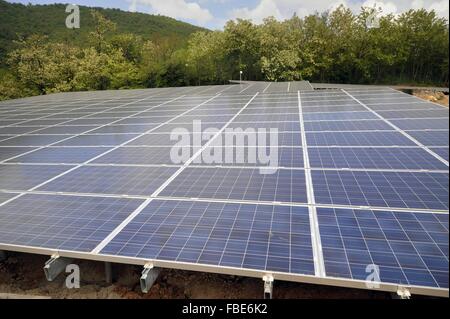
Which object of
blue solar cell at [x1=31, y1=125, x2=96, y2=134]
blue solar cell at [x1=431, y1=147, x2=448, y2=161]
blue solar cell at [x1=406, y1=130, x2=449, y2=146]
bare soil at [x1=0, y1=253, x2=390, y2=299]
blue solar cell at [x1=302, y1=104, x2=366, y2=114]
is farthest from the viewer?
blue solar cell at [x1=302, y1=104, x2=366, y2=114]

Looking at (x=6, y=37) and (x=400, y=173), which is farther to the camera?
(x=6, y=37)

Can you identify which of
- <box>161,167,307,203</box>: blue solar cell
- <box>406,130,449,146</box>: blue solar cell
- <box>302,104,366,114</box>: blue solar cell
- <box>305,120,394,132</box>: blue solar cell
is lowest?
<box>161,167,307,203</box>: blue solar cell

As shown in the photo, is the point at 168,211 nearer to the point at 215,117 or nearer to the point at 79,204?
the point at 79,204

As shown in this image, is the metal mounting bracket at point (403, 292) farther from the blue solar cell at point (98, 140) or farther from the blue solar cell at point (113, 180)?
the blue solar cell at point (98, 140)

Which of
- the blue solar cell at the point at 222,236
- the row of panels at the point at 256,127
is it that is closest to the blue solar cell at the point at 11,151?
the row of panels at the point at 256,127

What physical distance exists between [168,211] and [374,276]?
4.94 meters

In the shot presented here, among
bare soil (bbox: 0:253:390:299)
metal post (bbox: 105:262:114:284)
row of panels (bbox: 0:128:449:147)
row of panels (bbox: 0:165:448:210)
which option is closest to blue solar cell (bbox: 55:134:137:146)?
row of panels (bbox: 0:128:449:147)

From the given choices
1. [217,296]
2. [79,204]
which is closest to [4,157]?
[79,204]

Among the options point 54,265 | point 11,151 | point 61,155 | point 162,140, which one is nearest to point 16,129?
point 11,151

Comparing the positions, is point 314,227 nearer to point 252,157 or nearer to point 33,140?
point 252,157

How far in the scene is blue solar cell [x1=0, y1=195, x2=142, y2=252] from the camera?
7064mm

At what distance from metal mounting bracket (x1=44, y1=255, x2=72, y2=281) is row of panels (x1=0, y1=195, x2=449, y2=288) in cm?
29

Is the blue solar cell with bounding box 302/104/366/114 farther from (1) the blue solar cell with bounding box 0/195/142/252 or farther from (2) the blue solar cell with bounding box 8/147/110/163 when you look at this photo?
(1) the blue solar cell with bounding box 0/195/142/252

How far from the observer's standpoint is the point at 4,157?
43.7ft
